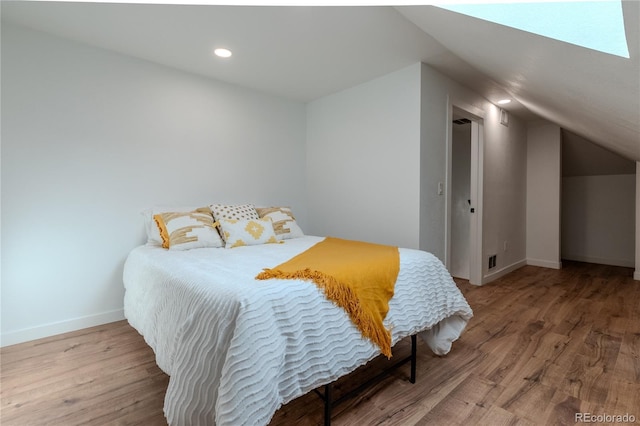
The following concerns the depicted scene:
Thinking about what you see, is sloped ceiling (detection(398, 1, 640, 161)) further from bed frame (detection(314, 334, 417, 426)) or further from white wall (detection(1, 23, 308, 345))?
white wall (detection(1, 23, 308, 345))

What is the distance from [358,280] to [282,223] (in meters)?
1.55

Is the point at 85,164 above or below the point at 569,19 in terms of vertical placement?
below

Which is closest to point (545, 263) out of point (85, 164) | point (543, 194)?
point (543, 194)

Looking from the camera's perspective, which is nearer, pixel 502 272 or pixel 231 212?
pixel 231 212

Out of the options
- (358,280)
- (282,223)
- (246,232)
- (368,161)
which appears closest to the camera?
(358,280)

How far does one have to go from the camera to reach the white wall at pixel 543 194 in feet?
14.3

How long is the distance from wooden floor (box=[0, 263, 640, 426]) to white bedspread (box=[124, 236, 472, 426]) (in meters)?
0.30

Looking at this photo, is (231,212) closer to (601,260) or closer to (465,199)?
(465,199)

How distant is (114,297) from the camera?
8.39 ft

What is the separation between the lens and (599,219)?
4738 mm

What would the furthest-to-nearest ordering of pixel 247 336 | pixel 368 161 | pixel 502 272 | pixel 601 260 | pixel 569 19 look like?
pixel 601 260, pixel 502 272, pixel 368 161, pixel 569 19, pixel 247 336

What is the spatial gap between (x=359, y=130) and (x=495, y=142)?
187 centimetres

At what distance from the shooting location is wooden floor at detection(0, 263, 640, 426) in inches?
55.6

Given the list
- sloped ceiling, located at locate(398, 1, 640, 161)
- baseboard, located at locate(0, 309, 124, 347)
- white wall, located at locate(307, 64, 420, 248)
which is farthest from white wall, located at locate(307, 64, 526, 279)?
baseboard, located at locate(0, 309, 124, 347)
